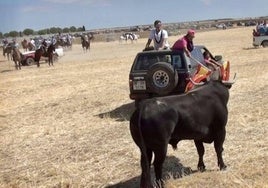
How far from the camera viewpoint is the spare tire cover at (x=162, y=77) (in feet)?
36.5

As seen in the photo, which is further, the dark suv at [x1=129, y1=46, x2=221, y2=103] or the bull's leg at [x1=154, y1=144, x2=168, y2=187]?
the dark suv at [x1=129, y1=46, x2=221, y2=103]

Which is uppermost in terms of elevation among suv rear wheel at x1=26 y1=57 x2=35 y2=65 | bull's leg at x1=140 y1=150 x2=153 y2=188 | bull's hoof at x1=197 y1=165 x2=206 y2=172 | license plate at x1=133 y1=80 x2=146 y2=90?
license plate at x1=133 y1=80 x2=146 y2=90

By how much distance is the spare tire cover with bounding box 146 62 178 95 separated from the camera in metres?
11.1

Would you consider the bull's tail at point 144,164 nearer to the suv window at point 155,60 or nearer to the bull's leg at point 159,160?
the bull's leg at point 159,160

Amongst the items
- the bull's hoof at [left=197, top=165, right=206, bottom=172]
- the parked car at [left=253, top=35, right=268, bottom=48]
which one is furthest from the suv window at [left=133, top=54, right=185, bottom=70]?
the parked car at [left=253, top=35, right=268, bottom=48]

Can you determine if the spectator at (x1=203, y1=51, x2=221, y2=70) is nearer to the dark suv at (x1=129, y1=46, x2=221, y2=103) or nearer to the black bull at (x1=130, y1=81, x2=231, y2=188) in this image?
the dark suv at (x1=129, y1=46, x2=221, y2=103)

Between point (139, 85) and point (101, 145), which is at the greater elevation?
point (139, 85)

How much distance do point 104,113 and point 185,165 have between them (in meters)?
5.40

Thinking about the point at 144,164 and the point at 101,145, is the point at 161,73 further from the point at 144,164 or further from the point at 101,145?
the point at 144,164

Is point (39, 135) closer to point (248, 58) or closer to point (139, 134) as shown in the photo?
point (139, 134)

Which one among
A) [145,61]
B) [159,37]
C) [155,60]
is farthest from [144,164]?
[159,37]

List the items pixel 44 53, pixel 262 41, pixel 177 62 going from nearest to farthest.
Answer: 1. pixel 177 62
2. pixel 262 41
3. pixel 44 53

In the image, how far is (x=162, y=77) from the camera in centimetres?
1120

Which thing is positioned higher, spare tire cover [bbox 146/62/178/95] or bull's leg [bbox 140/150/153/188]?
spare tire cover [bbox 146/62/178/95]
